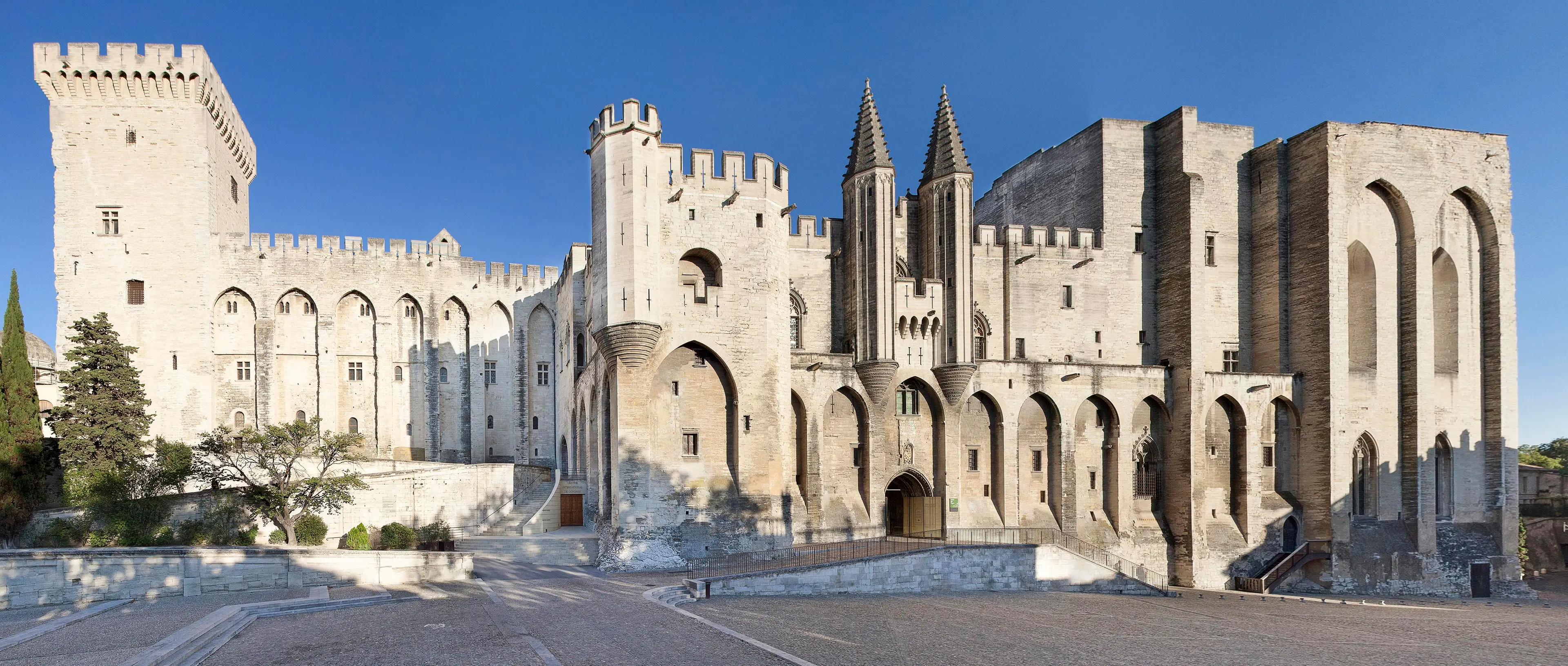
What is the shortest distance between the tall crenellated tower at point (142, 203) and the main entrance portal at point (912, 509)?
28.5 meters

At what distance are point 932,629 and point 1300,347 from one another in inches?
953

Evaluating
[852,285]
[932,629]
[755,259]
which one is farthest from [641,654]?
[852,285]

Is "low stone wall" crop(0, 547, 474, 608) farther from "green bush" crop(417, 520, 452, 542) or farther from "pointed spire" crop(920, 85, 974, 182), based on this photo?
"pointed spire" crop(920, 85, 974, 182)

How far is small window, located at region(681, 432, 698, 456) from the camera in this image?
23.9 metres

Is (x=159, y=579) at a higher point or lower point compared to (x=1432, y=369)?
lower

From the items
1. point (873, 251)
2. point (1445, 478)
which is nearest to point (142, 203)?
point (873, 251)

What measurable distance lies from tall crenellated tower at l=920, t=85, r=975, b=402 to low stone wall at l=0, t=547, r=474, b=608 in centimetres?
1758

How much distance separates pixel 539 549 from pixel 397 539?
4743 mm

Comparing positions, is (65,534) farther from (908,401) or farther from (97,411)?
(908,401)

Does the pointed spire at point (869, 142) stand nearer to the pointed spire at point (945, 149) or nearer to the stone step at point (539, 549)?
the pointed spire at point (945, 149)

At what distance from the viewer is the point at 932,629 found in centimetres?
1555

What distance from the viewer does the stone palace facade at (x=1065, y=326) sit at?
92.1ft

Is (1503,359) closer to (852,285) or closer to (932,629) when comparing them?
(852,285)

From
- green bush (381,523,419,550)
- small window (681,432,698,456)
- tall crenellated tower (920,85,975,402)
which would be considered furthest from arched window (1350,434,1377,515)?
green bush (381,523,419,550)
